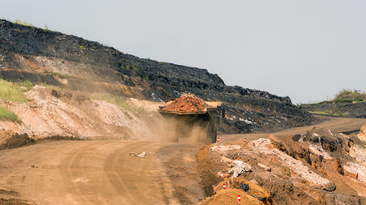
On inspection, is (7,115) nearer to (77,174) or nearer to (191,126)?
(77,174)

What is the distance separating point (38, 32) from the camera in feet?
107

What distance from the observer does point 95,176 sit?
358 inches

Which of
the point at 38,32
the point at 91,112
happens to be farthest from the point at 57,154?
the point at 38,32

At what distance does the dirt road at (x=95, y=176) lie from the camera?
739 centimetres

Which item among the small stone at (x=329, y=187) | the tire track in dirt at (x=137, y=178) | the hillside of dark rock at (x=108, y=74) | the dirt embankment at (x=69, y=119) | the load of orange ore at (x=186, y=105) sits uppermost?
the hillside of dark rock at (x=108, y=74)

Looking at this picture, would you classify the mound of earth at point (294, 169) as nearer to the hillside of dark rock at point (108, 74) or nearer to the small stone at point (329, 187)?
the small stone at point (329, 187)

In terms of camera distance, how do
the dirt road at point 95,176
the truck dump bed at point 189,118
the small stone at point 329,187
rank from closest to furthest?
the dirt road at point 95,176 → the small stone at point 329,187 → the truck dump bed at point 189,118

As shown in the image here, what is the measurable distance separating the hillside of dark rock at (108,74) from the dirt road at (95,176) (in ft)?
31.7

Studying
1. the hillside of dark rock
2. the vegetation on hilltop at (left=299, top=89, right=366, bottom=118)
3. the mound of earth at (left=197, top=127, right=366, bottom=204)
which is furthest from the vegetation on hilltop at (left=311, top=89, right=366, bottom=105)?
the mound of earth at (left=197, top=127, right=366, bottom=204)

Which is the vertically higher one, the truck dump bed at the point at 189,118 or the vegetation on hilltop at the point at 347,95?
the vegetation on hilltop at the point at 347,95

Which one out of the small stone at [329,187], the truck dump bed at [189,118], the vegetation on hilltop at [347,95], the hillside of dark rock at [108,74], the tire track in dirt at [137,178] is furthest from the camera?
the vegetation on hilltop at [347,95]

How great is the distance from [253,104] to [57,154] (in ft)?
131

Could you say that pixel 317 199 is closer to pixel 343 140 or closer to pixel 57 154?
pixel 57 154

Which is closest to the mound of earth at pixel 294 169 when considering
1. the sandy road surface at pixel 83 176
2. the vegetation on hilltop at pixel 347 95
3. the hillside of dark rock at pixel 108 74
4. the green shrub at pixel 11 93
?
the sandy road surface at pixel 83 176
